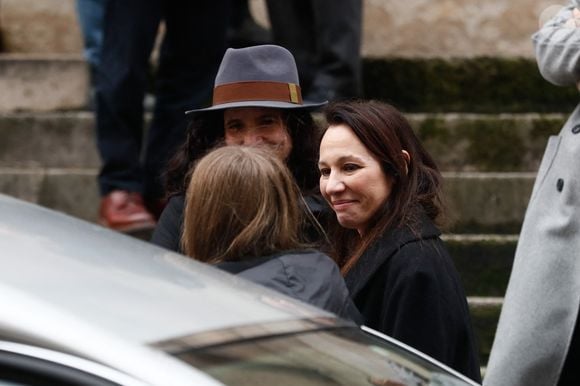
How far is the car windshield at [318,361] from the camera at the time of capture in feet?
7.27

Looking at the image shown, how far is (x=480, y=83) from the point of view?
23.8 ft

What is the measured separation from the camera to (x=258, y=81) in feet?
13.3

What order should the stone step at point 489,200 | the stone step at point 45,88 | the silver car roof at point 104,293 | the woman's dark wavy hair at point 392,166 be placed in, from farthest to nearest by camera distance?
the stone step at point 45,88, the stone step at point 489,200, the woman's dark wavy hair at point 392,166, the silver car roof at point 104,293

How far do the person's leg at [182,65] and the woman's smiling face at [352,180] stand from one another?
2.46 meters

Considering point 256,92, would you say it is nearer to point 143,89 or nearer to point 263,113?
point 263,113

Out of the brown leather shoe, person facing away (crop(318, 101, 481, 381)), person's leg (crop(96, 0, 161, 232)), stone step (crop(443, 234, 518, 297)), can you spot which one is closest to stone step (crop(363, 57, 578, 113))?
stone step (crop(443, 234, 518, 297))

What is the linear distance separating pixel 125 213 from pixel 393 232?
95.5 inches

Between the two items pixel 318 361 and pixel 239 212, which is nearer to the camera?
pixel 318 361

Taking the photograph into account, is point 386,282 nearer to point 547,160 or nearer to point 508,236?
point 547,160

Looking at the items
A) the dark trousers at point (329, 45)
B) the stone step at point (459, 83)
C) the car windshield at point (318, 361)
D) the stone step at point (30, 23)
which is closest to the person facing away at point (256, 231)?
the car windshield at point (318, 361)

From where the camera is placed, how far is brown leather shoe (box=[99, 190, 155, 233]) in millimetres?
5715

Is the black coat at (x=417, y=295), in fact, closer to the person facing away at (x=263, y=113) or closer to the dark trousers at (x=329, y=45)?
the person facing away at (x=263, y=113)

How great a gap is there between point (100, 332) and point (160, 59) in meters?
4.09

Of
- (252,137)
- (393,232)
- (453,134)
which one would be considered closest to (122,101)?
(453,134)
